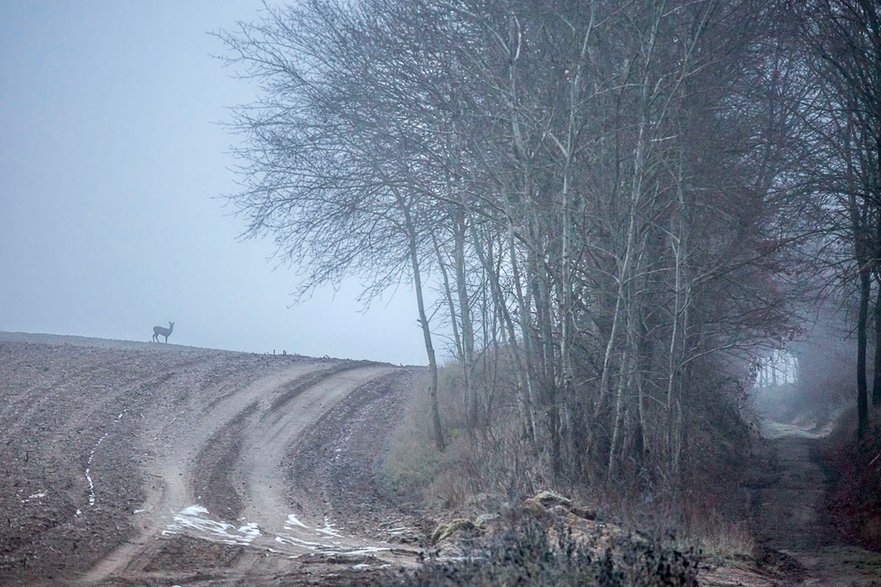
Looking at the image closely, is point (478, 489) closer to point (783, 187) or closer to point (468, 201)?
point (468, 201)

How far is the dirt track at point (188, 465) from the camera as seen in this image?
1034 centimetres

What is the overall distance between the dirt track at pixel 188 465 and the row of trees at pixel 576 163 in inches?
168

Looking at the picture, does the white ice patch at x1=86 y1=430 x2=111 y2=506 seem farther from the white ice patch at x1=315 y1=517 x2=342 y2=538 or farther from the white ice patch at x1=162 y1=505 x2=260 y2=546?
the white ice patch at x1=315 y1=517 x2=342 y2=538

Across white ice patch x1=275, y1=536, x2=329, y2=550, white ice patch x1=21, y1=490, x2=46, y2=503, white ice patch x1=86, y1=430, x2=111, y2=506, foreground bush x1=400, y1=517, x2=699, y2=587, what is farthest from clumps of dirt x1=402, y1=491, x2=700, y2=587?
white ice patch x1=86, y1=430, x2=111, y2=506

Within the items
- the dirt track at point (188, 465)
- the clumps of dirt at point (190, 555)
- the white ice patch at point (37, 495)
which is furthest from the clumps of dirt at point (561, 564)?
the white ice patch at point (37, 495)

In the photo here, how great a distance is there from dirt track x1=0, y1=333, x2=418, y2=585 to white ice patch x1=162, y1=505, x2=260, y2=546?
39 mm

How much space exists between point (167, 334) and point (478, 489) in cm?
2223

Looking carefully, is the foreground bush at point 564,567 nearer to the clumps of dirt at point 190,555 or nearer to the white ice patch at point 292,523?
the clumps of dirt at point 190,555

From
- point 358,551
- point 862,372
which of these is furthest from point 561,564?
point 862,372

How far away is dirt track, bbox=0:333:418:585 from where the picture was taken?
10344 mm

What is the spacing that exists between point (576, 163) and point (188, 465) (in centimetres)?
887

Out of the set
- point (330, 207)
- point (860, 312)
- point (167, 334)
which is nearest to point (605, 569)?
point (330, 207)

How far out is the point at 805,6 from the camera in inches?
696

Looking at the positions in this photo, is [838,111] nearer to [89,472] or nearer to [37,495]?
[89,472]
